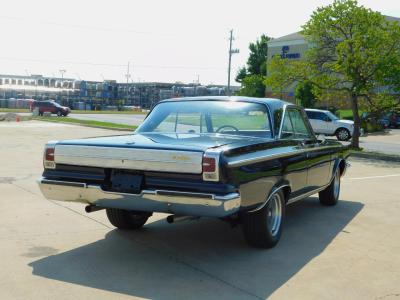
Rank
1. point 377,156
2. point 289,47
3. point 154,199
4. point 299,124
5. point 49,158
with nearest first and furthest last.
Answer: point 154,199 < point 49,158 < point 299,124 < point 377,156 < point 289,47

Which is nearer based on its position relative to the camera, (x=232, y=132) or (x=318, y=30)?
(x=232, y=132)

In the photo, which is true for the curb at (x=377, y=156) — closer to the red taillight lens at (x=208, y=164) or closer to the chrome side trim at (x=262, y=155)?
the chrome side trim at (x=262, y=155)

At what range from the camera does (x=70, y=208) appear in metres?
7.18

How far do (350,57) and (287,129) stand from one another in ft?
46.0

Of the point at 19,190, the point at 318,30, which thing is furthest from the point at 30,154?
the point at 318,30

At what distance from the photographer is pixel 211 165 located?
438 cm

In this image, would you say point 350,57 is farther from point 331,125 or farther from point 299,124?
point 299,124

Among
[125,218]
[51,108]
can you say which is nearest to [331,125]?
[125,218]

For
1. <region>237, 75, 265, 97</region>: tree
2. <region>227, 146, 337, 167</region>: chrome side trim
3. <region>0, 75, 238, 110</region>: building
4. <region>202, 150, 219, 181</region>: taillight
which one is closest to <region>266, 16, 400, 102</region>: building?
<region>237, 75, 265, 97</region>: tree

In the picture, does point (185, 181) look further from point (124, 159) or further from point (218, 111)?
point (218, 111)

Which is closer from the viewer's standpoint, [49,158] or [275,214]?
[49,158]

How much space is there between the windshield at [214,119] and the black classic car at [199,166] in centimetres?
1

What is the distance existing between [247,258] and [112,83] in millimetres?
77682

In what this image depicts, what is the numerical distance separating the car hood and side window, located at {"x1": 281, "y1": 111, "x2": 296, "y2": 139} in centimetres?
49
